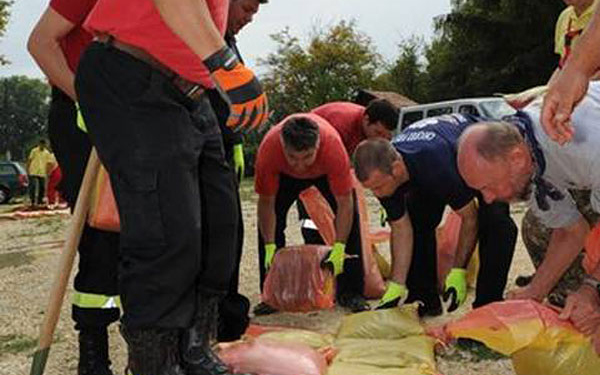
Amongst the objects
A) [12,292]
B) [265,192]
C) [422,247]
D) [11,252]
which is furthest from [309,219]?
[11,252]

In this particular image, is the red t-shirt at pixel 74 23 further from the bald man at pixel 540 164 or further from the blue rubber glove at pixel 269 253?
the blue rubber glove at pixel 269 253

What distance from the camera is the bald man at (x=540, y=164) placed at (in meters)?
1.87

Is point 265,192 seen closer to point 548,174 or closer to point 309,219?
point 309,219

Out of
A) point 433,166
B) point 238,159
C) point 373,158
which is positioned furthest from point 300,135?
point 433,166

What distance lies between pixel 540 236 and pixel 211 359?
6.00ft

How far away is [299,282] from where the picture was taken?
11.2 ft

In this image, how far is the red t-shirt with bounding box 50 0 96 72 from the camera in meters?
2.21

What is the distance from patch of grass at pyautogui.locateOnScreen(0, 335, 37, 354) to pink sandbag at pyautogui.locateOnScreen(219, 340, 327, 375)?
1090 millimetres

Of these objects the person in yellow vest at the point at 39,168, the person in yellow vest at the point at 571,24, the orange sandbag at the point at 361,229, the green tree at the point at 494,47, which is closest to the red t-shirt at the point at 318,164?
the orange sandbag at the point at 361,229

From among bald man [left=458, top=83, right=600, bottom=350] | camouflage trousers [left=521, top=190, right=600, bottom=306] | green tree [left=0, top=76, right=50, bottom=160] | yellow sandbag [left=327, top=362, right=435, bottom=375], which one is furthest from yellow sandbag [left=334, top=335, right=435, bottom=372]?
green tree [left=0, top=76, right=50, bottom=160]

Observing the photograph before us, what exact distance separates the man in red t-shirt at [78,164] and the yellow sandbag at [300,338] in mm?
528

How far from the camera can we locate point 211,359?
1.89m

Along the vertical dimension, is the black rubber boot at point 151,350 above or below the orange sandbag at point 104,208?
below

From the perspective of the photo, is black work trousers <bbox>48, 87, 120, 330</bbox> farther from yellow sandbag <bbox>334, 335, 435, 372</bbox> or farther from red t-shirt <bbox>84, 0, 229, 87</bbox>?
yellow sandbag <bbox>334, 335, 435, 372</bbox>
